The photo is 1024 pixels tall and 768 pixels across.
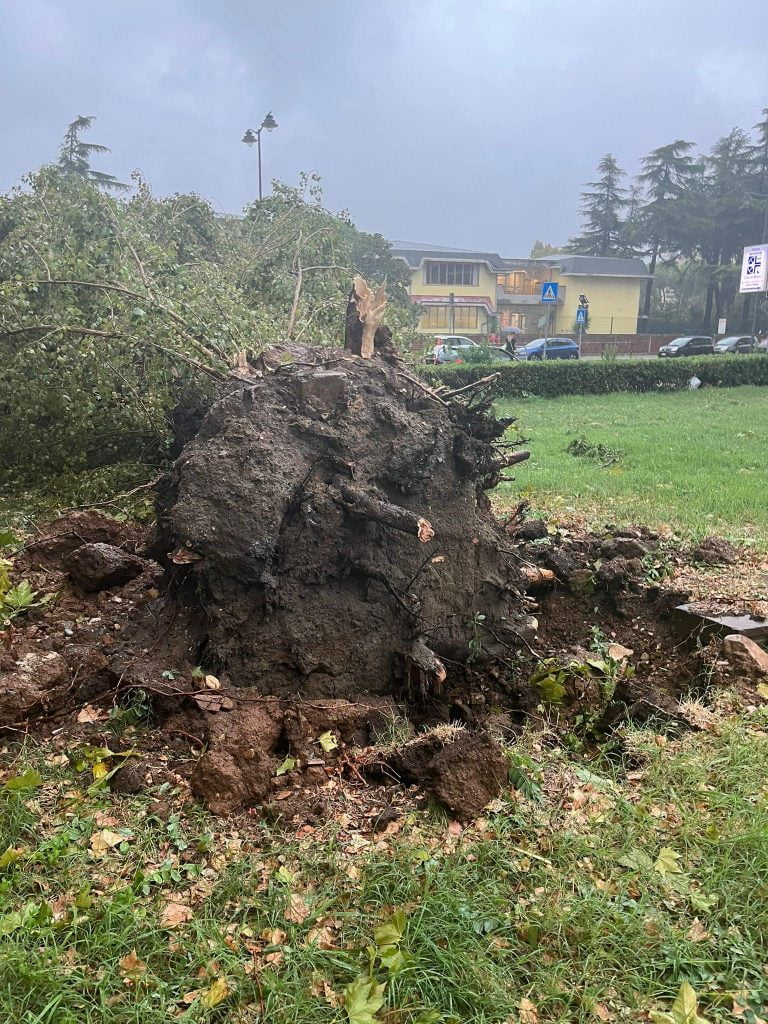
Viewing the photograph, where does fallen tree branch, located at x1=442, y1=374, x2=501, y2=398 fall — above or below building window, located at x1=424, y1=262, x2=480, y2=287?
below

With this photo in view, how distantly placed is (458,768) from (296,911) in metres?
0.78

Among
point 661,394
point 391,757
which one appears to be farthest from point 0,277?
point 661,394

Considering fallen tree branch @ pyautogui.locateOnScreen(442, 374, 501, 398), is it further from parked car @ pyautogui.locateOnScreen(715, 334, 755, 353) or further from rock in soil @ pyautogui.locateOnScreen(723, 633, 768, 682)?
parked car @ pyautogui.locateOnScreen(715, 334, 755, 353)

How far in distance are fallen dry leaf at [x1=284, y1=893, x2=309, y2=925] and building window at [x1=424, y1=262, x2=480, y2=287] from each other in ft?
146

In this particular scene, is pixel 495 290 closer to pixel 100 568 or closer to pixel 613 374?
pixel 613 374

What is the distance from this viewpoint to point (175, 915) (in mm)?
2248

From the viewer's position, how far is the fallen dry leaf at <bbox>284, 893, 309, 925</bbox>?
2236 millimetres

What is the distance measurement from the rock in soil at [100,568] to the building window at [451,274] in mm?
42323

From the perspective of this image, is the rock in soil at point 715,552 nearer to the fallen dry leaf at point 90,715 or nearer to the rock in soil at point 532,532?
the rock in soil at point 532,532

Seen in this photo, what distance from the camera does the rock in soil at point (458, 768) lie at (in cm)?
271

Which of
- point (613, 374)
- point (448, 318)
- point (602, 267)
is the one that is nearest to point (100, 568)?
point (613, 374)

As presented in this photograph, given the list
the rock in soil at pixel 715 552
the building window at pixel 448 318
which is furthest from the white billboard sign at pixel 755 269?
the rock in soil at pixel 715 552

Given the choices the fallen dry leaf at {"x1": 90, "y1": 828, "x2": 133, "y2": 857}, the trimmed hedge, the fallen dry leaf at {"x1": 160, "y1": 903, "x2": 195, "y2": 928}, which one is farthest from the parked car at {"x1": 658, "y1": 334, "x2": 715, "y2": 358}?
the fallen dry leaf at {"x1": 160, "y1": 903, "x2": 195, "y2": 928}

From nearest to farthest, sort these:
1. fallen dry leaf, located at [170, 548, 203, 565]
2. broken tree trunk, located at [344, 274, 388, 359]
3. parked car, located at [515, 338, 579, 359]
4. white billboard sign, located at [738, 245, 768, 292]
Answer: fallen dry leaf, located at [170, 548, 203, 565]
broken tree trunk, located at [344, 274, 388, 359]
white billboard sign, located at [738, 245, 768, 292]
parked car, located at [515, 338, 579, 359]
